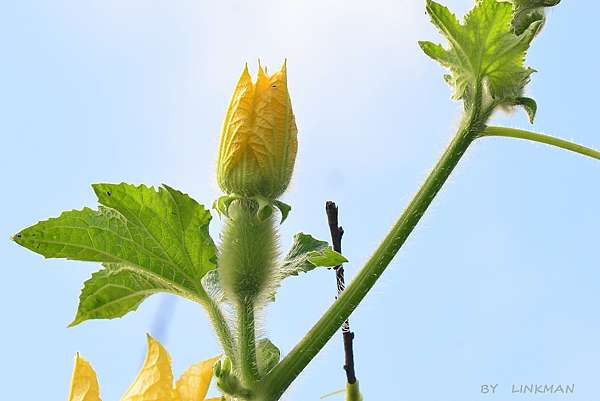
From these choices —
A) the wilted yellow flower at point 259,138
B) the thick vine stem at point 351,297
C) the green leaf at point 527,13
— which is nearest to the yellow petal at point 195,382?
the thick vine stem at point 351,297

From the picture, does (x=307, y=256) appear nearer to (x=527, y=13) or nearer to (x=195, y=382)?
(x=195, y=382)

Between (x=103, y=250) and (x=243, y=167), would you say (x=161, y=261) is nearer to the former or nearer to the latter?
(x=103, y=250)

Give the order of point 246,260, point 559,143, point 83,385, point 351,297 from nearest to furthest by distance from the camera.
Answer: point 83,385
point 351,297
point 246,260
point 559,143

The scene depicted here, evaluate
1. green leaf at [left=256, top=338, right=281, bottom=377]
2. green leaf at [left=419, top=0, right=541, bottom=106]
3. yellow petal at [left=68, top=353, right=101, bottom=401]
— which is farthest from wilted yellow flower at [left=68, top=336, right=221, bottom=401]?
green leaf at [left=419, top=0, right=541, bottom=106]

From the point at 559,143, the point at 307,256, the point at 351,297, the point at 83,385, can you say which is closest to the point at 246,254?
the point at 307,256

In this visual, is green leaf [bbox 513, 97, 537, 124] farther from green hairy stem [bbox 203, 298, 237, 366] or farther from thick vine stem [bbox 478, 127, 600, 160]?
green hairy stem [bbox 203, 298, 237, 366]

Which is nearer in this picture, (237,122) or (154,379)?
(154,379)

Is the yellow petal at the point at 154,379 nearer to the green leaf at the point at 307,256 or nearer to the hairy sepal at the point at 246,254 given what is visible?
the hairy sepal at the point at 246,254
